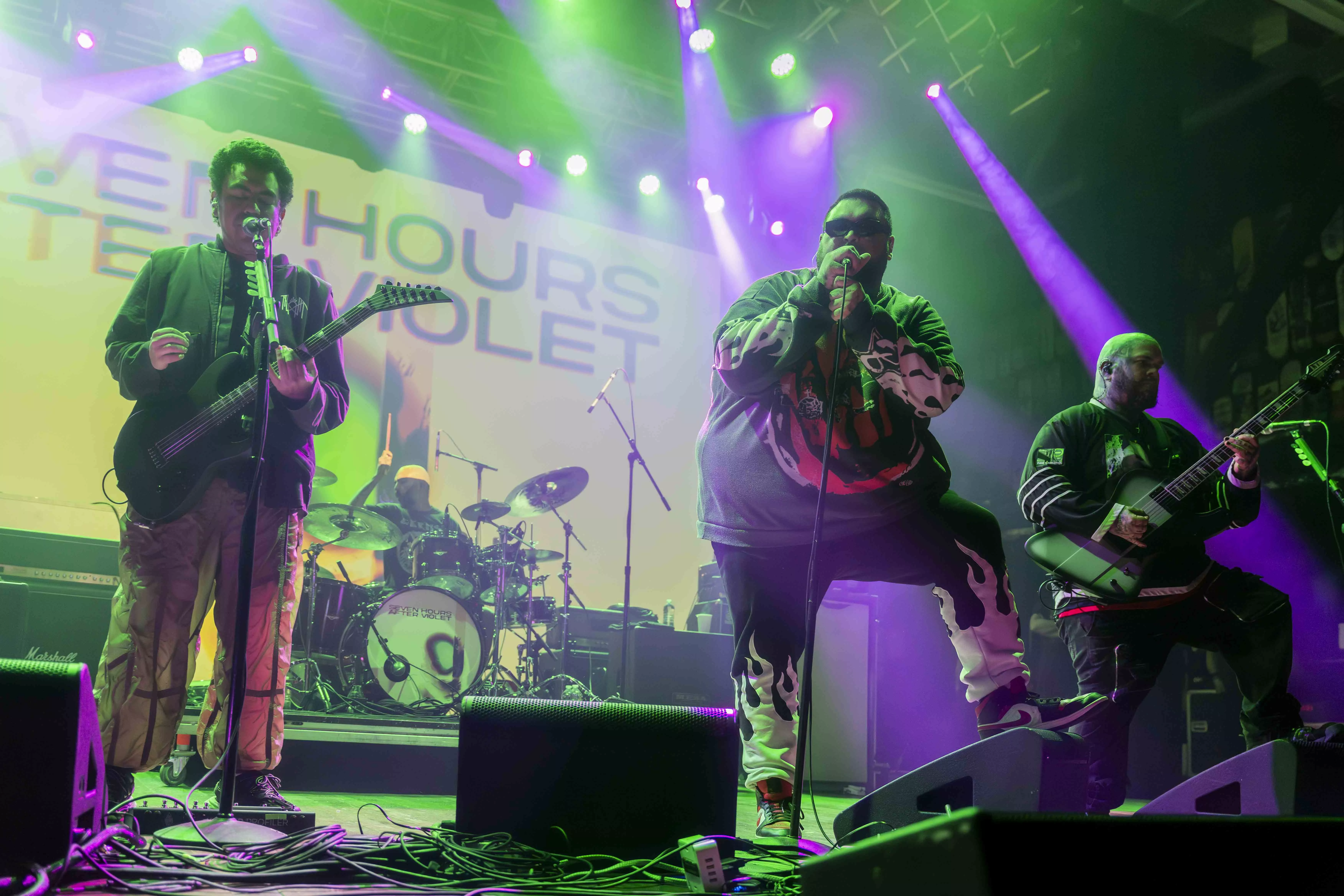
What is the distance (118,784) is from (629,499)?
434cm

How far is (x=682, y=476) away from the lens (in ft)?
23.1

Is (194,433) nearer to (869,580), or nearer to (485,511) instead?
(869,580)

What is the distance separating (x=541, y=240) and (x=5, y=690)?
19.8 feet

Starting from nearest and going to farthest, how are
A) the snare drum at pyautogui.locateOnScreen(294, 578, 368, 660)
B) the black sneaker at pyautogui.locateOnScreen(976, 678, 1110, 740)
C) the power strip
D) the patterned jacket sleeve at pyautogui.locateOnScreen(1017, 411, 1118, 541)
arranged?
the power strip, the black sneaker at pyautogui.locateOnScreen(976, 678, 1110, 740), the patterned jacket sleeve at pyautogui.locateOnScreen(1017, 411, 1118, 541), the snare drum at pyautogui.locateOnScreen(294, 578, 368, 660)

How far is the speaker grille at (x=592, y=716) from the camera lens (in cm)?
193

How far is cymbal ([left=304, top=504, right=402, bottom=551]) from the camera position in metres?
5.55

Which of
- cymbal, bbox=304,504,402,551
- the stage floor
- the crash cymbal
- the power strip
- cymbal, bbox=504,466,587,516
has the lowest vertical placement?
the stage floor

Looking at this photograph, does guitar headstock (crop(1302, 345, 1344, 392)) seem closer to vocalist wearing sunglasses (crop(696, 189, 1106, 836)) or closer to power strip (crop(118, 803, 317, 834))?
vocalist wearing sunglasses (crop(696, 189, 1106, 836))

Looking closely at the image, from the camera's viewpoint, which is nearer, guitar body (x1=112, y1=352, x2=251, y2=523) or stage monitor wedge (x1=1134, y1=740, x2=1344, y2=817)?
stage monitor wedge (x1=1134, y1=740, x2=1344, y2=817)

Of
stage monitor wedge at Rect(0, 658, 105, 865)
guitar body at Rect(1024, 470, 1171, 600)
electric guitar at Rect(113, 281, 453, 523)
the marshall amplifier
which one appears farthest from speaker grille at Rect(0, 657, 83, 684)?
the marshall amplifier

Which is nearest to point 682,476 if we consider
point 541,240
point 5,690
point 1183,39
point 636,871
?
point 541,240

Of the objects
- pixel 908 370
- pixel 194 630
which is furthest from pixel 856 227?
pixel 194 630

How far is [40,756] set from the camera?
4.58 ft

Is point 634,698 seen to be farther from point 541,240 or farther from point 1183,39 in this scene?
point 1183,39
